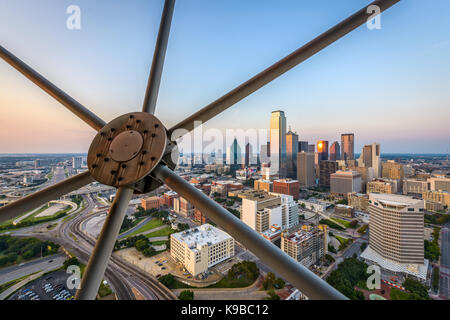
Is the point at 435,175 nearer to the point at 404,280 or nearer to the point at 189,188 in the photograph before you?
the point at 404,280

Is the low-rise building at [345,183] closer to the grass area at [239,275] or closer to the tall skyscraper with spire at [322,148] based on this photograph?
the tall skyscraper with spire at [322,148]

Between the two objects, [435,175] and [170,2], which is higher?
[170,2]

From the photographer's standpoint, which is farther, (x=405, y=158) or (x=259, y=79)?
(x=405, y=158)

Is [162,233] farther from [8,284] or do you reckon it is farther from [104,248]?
[104,248]

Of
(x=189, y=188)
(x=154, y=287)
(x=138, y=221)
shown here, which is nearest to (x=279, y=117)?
(x=189, y=188)

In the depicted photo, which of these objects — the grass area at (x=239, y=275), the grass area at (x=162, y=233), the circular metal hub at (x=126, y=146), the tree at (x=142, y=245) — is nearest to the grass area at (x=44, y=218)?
the tree at (x=142, y=245)

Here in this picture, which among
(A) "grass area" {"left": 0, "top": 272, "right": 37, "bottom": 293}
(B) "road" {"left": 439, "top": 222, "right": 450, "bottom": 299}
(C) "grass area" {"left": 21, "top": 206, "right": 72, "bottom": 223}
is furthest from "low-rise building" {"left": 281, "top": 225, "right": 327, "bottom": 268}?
(C) "grass area" {"left": 21, "top": 206, "right": 72, "bottom": 223}

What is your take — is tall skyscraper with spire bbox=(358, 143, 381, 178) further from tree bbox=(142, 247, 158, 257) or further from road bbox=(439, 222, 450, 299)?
tree bbox=(142, 247, 158, 257)
